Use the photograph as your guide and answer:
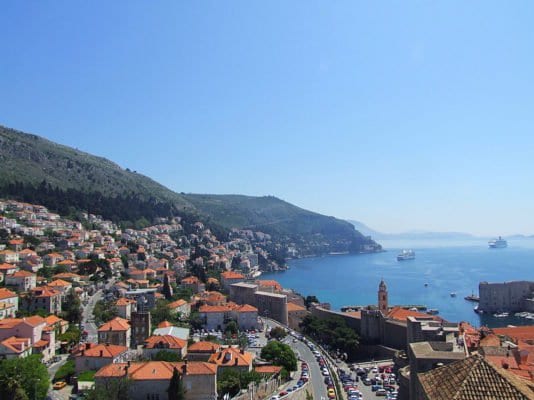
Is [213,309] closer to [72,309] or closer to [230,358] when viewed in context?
[72,309]

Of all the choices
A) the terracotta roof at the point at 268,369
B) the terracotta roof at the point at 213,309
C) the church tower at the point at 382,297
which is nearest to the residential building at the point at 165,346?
the terracotta roof at the point at 268,369

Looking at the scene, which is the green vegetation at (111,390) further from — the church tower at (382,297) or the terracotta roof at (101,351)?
the church tower at (382,297)

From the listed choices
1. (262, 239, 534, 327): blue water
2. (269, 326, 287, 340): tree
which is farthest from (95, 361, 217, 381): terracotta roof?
(262, 239, 534, 327): blue water

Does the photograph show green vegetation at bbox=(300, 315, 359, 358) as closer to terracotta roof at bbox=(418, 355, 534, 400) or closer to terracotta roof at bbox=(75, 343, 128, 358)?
terracotta roof at bbox=(75, 343, 128, 358)

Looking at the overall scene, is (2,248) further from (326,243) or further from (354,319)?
(326,243)

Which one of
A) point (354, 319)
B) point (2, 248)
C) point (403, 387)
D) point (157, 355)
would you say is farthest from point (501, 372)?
point (2, 248)

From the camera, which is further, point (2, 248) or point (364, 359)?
point (2, 248)
